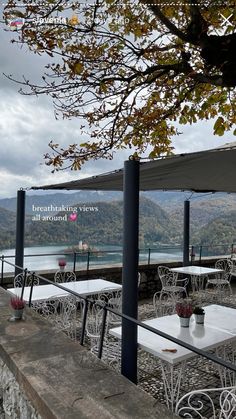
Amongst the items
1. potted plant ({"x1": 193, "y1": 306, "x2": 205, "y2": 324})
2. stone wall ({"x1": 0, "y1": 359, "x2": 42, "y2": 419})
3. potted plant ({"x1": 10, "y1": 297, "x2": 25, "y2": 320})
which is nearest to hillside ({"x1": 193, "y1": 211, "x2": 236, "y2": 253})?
potted plant ({"x1": 193, "y1": 306, "x2": 205, "y2": 324})

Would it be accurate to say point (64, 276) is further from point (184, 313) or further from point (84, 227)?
point (84, 227)

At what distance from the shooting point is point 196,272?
7.54 metres

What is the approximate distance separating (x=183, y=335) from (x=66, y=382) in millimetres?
1696

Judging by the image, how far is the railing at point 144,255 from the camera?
782cm

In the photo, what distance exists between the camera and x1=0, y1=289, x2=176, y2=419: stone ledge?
1905mm


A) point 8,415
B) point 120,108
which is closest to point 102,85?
A: point 120,108

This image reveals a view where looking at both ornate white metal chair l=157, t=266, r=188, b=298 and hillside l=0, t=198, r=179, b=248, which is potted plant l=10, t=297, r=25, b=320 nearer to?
ornate white metal chair l=157, t=266, r=188, b=298

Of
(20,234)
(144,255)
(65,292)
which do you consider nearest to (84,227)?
(144,255)

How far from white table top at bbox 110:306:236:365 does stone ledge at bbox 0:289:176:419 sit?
2.25 feet

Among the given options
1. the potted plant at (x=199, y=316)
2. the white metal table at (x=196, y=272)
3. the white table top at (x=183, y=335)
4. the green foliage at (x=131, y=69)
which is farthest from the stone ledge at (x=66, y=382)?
the white metal table at (x=196, y=272)

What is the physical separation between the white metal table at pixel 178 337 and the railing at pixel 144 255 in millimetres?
3195

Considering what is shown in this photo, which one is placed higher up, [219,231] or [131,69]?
[131,69]

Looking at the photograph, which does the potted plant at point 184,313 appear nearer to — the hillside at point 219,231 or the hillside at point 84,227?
the hillside at point 84,227

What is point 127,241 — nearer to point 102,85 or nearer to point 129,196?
point 129,196
